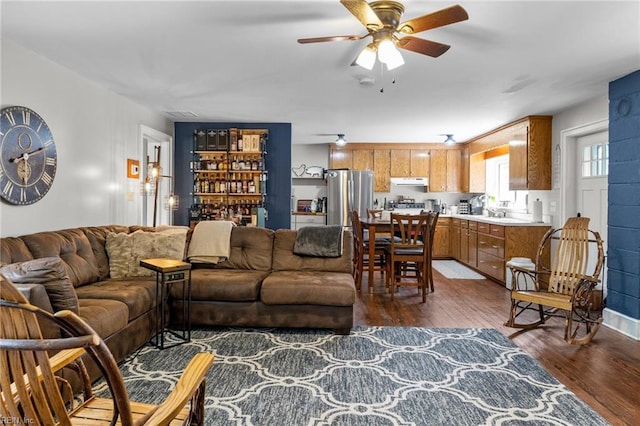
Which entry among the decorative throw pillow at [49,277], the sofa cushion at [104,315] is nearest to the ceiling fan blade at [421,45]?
the decorative throw pillow at [49,277]

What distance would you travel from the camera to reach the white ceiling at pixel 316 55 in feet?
8.29

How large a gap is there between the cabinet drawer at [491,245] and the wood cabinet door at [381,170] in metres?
2.38

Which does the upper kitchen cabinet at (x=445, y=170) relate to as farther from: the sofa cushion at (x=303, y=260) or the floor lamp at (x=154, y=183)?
the floor lamp at (x=154, y=183)

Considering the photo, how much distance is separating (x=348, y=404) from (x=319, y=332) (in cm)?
129

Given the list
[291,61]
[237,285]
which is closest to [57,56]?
→ [291,61]

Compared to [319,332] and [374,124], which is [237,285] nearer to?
[319,332]

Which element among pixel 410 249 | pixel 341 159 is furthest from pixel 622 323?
pixel 341 159

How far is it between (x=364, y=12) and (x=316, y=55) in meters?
1.16

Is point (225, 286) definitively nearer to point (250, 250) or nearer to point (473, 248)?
point (250, 250)

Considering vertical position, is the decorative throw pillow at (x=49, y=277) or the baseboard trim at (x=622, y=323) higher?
the decorative throw pillow at (x=49, y=277)

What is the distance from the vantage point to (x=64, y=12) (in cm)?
255

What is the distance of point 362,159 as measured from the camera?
8.30 meters

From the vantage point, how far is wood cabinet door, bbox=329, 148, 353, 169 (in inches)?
326

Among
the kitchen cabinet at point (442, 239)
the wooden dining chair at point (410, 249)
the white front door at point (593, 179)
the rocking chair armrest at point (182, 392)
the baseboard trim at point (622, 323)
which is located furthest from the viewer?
the kitchen cabinet at point (442, 239)
